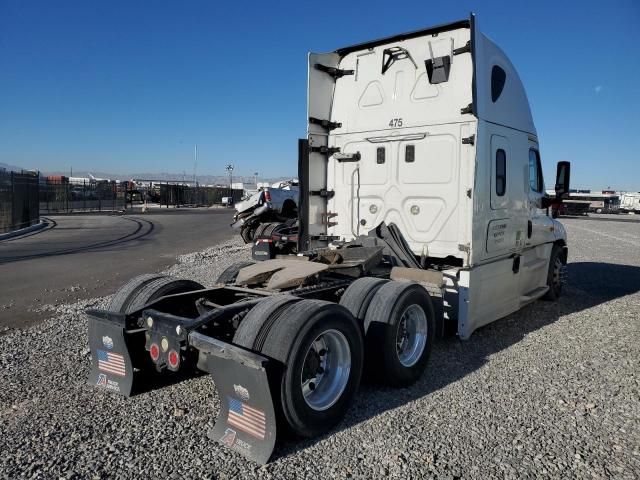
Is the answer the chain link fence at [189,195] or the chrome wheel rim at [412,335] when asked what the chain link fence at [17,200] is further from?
the chain link fence at [189,195]

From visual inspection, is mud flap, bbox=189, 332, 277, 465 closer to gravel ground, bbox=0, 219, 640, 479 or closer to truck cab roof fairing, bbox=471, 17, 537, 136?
gravel ground, bbox=0, 219, 640, 479

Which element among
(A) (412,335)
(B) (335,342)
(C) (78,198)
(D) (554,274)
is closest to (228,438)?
(B) (335,342)

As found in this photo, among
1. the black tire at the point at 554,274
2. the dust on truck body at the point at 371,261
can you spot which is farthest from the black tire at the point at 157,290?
the black tire at the point at 554,274

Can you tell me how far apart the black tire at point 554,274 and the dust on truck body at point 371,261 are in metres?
0.03

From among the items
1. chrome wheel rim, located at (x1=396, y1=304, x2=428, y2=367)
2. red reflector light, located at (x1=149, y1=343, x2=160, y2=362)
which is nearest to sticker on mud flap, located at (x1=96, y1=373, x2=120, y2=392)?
red reflector light, located at (x1=149, y1=343, x2=160, y2=362)

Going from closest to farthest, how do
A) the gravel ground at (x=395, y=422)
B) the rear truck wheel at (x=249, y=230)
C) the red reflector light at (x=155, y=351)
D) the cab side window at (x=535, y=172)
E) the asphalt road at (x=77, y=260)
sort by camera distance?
the gravel ground at (x=395, y=422)
the red reflector light at (x=155, y=351)
the cab side window at (x=535, y=172)
the asphalt road at (x=77, y=260)
the rear truck wheel at (x=249, y=230)

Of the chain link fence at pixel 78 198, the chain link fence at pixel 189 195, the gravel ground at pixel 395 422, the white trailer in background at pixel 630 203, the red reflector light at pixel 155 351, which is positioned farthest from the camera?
the white trailer in background at pixel 630 203

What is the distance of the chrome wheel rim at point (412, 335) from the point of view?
15.6 ft

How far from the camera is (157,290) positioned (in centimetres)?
464

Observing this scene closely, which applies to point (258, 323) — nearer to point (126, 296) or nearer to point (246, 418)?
point (246, 418)

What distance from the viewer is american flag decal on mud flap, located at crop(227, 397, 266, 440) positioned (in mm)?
3252

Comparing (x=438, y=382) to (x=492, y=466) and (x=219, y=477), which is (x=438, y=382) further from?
(x=219, y=477)

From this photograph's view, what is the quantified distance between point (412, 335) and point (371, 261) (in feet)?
3.47

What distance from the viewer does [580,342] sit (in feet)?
20.0
